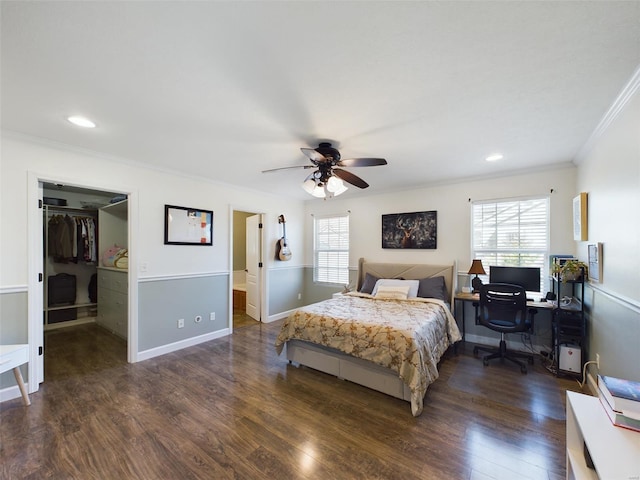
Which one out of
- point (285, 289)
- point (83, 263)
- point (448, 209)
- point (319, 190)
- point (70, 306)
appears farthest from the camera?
point (285, 289)

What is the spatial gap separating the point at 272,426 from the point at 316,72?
2.57 metres

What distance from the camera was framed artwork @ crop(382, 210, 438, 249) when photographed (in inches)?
169

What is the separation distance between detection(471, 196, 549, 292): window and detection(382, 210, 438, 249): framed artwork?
58 centimetres

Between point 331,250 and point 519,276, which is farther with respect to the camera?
point 331,250

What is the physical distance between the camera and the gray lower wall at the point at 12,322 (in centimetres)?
243

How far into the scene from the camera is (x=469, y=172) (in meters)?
3.71

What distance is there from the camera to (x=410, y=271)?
4.30 metres

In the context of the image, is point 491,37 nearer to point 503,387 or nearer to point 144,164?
point 503,387

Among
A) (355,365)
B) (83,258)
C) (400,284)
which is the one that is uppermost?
(83,258)

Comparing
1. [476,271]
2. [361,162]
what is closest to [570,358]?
[476,271]

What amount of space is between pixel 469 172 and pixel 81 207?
6643 mm

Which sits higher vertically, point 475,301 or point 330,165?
point 330,165

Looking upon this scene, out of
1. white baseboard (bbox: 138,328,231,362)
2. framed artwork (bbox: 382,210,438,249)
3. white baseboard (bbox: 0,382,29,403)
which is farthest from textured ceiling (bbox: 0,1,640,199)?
white baseboard (bbox: 138,328,231,362)

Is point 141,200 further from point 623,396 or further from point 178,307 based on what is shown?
point 623,396
